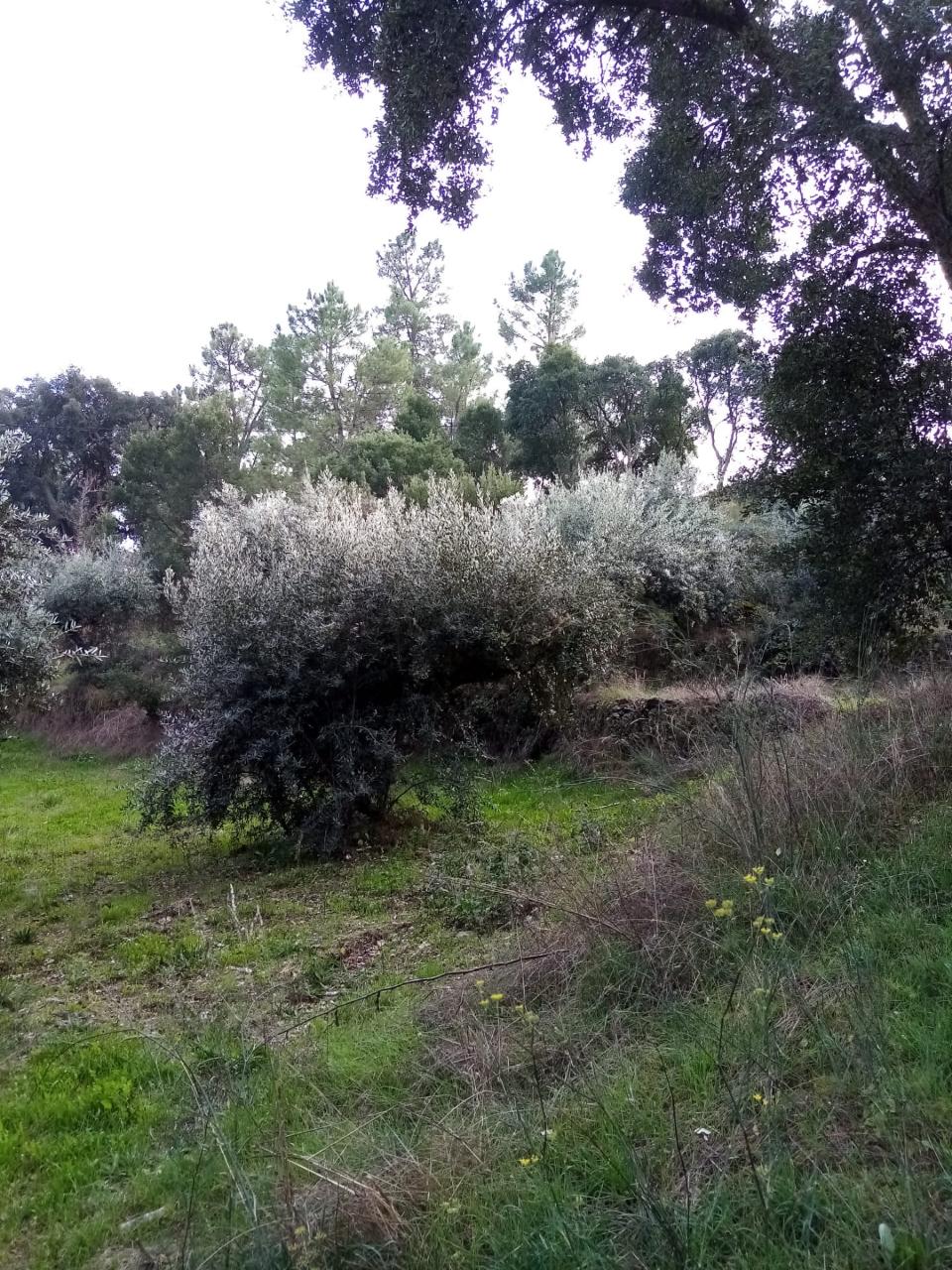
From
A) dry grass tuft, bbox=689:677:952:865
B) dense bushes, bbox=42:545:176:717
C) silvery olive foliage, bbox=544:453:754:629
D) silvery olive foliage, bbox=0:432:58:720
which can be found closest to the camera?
dry grass tuft, bbox=689:677:952:865

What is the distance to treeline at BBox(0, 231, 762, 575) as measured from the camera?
28.8 metres

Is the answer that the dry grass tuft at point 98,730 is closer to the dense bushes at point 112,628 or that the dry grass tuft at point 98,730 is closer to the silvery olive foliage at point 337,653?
the dense bushes at point 112,628

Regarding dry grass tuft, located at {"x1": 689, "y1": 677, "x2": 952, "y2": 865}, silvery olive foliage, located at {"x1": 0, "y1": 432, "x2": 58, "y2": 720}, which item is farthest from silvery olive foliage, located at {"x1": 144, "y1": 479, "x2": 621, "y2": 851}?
dry grass tuft, located at {"x1": 689, "y1": 677, "x2": 952, "y2": 865}

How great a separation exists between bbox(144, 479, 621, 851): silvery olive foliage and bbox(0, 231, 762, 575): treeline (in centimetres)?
1222

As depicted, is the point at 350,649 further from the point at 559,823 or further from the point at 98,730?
the point at 98,730

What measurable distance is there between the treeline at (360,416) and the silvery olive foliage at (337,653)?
1222cm

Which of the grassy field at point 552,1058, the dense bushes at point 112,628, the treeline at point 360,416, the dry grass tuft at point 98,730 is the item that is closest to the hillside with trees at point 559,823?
the grassy field at point 552,1058

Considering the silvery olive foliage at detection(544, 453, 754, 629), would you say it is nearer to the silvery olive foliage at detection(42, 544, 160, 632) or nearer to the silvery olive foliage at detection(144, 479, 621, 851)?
the silvery olive foliage at detection(144, 479, 621, 851)

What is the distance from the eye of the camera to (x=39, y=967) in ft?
20.8

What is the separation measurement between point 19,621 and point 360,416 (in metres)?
29.8

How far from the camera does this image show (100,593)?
21781 mm

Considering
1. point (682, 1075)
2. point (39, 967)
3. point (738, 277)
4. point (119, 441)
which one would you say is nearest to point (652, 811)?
point (682, 1075)

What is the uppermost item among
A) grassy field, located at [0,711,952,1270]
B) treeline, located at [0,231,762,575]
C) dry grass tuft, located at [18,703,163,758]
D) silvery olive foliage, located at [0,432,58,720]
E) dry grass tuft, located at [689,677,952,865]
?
treeline, located at [0,231,762,575]

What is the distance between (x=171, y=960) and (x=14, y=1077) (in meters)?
1.65
